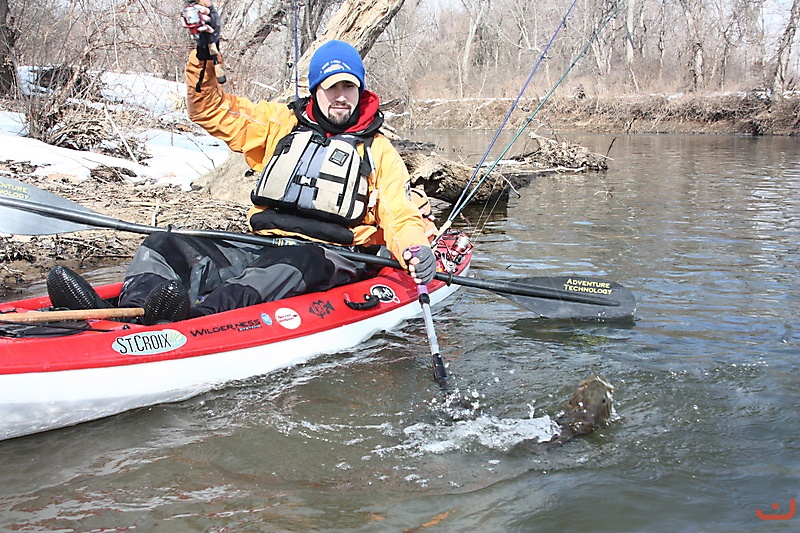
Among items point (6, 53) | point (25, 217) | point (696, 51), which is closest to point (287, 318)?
point (25, 217)

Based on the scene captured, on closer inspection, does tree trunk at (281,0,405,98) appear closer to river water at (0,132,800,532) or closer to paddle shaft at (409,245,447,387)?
river water at (0,132,800,532)

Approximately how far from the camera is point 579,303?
500 centimetres

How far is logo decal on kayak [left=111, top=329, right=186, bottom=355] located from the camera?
3.24 m

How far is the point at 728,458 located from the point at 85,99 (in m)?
9.18

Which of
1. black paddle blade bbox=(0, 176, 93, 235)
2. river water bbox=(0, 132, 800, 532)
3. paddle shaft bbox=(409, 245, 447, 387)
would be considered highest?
black paddle blade bbox=(0, 176, 93, 235)

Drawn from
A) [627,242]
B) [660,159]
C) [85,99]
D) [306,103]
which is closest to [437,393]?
[306,103]

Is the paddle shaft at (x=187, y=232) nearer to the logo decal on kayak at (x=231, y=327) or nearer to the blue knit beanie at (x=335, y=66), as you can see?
the logo decal on kayak at (x=231, y=327)

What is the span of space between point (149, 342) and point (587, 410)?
6.57 ft

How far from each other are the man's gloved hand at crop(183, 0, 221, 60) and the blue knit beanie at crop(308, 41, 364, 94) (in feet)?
1.81

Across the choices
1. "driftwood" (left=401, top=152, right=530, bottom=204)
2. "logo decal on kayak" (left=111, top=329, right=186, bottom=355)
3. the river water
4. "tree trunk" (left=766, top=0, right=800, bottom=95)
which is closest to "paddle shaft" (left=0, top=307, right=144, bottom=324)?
"logo decal on kayak" (left=111, top=329, right=186, bottom=355)

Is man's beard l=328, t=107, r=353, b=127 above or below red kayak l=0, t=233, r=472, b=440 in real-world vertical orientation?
above

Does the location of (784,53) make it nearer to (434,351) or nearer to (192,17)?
(434,351)

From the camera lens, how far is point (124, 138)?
373 inches

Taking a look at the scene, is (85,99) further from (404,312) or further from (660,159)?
(660,159)
